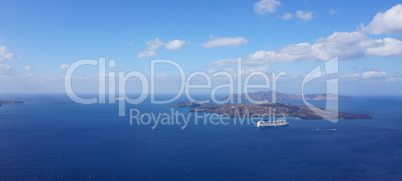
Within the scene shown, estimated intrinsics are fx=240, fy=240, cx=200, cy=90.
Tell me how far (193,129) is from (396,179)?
47.3 meters

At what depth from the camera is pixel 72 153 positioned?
44.3 meters

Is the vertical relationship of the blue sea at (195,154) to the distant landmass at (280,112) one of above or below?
below

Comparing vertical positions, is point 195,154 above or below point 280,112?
below

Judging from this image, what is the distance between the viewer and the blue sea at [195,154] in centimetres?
3584

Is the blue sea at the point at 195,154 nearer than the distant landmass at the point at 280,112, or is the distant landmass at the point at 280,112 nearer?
the blue sea at the point at 195,154

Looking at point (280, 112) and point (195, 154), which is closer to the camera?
point (195, 154)

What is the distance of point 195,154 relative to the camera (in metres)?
45.7

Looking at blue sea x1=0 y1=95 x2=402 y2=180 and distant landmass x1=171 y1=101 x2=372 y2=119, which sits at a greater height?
distant landmass x1=171 y1=101 x2=372 y2=119

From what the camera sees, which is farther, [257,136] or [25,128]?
[25,128]

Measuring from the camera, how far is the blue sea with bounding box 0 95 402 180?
3584cm

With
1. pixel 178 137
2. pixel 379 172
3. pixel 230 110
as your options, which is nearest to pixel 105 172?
pixel 178 137

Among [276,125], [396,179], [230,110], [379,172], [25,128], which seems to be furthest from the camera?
[230,110]

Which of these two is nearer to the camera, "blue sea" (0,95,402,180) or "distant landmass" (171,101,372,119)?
"blue sea" (0,95,402,180)

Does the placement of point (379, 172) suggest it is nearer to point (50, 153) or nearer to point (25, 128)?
point (50, 153)
